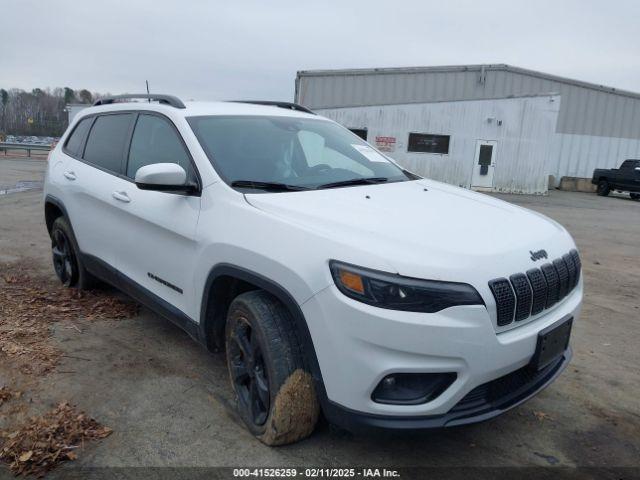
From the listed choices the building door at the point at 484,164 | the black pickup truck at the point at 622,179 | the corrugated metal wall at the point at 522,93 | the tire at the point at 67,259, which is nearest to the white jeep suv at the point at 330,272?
the tire at the point at 67,259

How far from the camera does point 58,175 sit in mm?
4957

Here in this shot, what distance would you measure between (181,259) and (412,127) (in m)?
19.7

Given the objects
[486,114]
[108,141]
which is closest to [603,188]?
[486,114]

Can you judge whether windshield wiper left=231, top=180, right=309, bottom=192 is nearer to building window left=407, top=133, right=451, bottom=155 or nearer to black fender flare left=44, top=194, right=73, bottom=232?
black fender flare left=44, top=194, right=73, bottom=232

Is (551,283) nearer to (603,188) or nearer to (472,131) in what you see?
(472,131)

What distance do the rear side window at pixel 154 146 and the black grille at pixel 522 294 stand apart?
1.93 m

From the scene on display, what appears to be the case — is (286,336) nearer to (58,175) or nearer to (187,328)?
(187,328)

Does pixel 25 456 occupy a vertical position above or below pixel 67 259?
below

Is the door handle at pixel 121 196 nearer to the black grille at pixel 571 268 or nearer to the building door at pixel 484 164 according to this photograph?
the black grille at pixel 571 268

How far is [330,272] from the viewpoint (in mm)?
2348

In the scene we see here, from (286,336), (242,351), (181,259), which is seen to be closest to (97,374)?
(181,259)

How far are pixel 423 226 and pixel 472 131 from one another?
20.4 meters

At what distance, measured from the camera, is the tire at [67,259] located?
4.82m

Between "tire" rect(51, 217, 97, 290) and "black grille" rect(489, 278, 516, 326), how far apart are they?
367 cm
